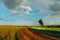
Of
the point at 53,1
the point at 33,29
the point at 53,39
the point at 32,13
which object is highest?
the point at 53,1

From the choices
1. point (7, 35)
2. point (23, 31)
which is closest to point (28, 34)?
point (23, 31)

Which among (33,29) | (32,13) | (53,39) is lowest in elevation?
(53,39)

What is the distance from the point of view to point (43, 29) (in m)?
3.95

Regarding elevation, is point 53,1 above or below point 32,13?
above

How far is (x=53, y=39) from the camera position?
353 cm

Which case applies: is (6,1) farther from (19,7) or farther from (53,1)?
(53,1)

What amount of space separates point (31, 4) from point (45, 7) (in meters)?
0.36

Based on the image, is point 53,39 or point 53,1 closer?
point 53,39

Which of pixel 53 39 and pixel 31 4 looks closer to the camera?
pixel 53 39

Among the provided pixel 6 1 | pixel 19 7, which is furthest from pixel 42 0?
pixel 6 1

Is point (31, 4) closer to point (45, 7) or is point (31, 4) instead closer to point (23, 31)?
point (45, 7)

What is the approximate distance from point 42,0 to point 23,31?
0.91 meters

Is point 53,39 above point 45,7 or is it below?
below

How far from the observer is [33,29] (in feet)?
13.0
